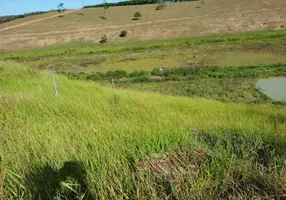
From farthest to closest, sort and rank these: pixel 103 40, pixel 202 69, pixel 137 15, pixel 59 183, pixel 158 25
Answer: pixel 137 15 < pixel 158 25 < pixel 103 40 < pixel 202 69 < pixel 59 183

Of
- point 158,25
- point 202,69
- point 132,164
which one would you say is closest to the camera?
point 132,164

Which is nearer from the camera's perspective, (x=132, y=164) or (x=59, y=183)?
(x=59, y=183)

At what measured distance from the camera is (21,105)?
5.82 m

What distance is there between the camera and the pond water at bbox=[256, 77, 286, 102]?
49.3 ft

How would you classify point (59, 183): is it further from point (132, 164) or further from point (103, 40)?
point (103, 40)

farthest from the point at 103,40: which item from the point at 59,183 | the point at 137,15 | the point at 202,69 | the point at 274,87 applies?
the point at 59,183

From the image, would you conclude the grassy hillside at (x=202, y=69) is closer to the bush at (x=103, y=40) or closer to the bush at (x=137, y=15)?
the bush at (x=103, y=40)

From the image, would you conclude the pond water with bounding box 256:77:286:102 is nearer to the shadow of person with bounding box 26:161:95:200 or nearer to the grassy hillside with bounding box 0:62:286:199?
the grassy hillside with bounding box 0:62:286:199

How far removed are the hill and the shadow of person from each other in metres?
49.8

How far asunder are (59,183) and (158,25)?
5704 cm

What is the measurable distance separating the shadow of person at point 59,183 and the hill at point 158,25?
49783mm

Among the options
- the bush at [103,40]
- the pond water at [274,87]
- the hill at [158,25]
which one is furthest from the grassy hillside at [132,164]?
the bush at [103,40]

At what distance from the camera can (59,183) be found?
2598 millimetres

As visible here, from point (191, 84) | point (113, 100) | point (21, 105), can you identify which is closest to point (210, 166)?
point (21, 105)
